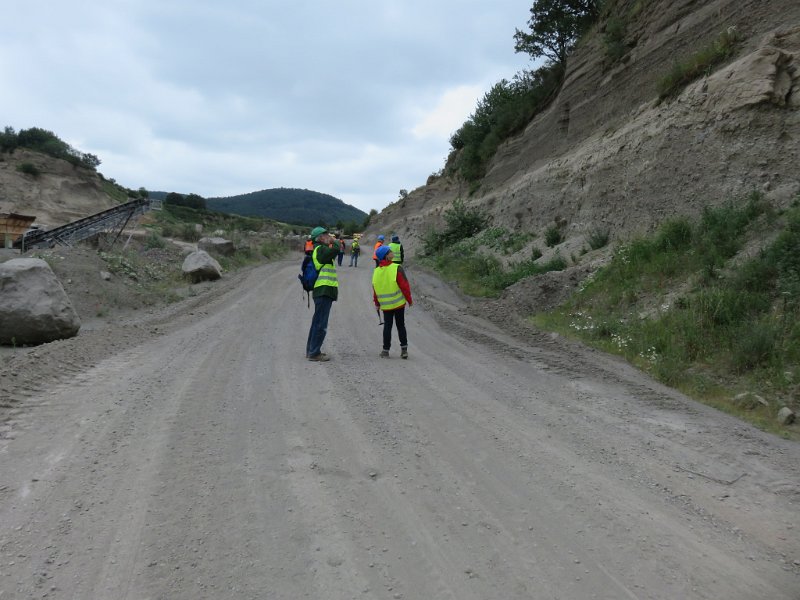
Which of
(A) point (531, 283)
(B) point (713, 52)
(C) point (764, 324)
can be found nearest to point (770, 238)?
(C) point (764, 324)

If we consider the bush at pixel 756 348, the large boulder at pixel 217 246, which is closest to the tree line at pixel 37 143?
the large boulder at pixel 217 246

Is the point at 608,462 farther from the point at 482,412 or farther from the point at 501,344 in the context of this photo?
the point at 501,344

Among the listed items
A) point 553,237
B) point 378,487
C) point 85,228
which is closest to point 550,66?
point 553,237

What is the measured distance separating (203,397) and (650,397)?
5275mm

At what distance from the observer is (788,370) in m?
6.22

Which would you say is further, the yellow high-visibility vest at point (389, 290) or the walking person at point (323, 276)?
the yellow high-visibility vest at point (389, 290)

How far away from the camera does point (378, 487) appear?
397 centimetres

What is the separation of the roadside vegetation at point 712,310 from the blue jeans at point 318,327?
15.1 feet

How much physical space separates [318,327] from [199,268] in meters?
12.7

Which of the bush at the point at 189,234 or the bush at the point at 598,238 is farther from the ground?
the bush at the point at 189,234

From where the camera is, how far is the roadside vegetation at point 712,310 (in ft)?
21.1

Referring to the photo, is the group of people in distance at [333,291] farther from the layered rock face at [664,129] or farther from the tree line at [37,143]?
the tree line at [37,143]

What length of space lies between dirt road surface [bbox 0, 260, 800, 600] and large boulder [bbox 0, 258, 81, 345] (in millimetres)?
2267

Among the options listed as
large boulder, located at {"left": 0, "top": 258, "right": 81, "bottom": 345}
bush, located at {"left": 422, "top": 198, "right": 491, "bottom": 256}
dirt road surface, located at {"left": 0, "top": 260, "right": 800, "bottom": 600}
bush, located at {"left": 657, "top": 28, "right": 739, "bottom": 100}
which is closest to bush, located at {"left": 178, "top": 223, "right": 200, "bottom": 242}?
bush, located at {"left": 422, "top": 198, "right": 491, "bottom": 256}
